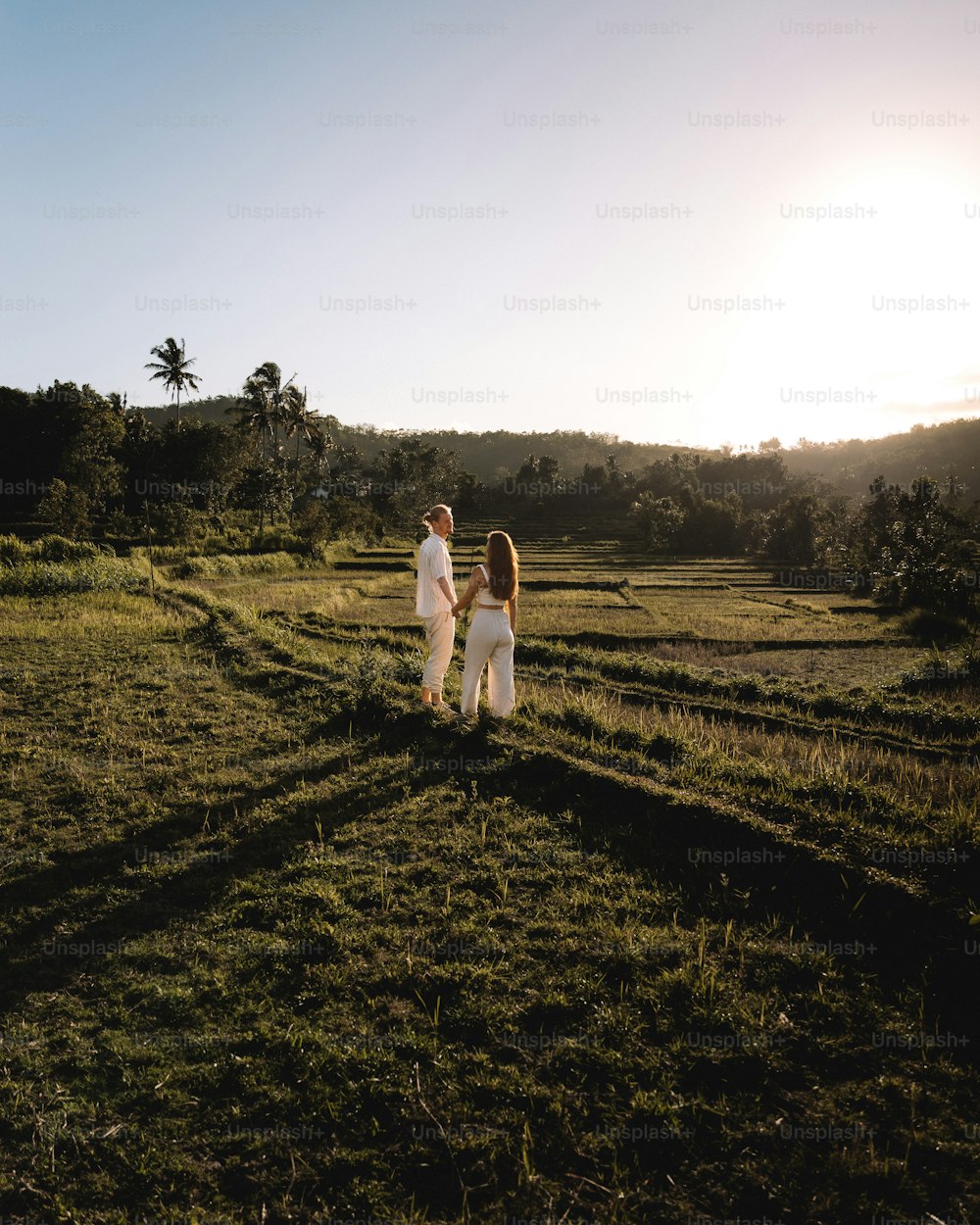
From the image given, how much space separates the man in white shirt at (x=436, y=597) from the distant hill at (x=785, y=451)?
330ft

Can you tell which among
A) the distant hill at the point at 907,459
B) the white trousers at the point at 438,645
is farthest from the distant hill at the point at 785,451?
the white trousers at the point at 438,645

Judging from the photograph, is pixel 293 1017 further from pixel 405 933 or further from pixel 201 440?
pixel 201 440

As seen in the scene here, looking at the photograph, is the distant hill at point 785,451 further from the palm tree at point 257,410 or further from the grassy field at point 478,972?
the grassy field at point 478,972

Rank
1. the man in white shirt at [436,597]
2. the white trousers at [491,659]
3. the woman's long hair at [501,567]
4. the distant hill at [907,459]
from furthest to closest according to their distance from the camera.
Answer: the distant hill at [907,459], the man in white shirt at [436,597], the white trousers at [491,659], the woman's long hair at [501,567]

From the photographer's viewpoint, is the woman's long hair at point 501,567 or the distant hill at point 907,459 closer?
the woman's long hair at point 501,567

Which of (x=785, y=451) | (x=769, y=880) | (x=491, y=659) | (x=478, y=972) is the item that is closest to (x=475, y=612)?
(x=491, y=659)

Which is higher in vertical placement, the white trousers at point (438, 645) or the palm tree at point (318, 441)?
the palm tree at point (318, 441)

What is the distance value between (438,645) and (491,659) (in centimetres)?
96

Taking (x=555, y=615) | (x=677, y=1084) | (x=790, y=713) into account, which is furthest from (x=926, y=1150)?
(x=555, y=615)

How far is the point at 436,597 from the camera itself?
8945mm

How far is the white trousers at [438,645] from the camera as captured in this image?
30.0 feet

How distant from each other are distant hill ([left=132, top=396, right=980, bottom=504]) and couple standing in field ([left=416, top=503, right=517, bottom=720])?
10061 cm

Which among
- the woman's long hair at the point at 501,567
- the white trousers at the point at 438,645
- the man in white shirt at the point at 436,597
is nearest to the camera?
the woman's long hair at the point at 501,567

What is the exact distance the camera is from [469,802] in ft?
22.8
